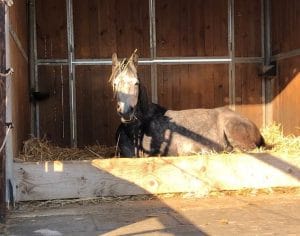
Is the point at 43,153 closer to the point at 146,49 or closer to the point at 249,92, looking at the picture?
the point at 146,49

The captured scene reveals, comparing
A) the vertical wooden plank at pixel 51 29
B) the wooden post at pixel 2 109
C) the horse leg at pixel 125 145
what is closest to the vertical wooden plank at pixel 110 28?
the vertical wooden plank at pixel 51 29

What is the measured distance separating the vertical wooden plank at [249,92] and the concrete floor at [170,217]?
3.64 m

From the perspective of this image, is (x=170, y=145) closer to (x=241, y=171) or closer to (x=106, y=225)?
(x=241, y=171)

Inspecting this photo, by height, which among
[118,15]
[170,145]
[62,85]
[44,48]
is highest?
[118,15]

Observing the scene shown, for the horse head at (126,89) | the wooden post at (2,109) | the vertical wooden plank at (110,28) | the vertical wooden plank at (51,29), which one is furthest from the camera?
the vertical wooden plank at (110,28)

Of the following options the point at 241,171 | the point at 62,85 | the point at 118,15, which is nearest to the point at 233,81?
the point at 118,15

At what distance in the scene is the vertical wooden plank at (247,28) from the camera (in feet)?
30.3

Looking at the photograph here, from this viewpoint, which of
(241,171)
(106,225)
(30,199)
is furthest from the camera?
(241,171)

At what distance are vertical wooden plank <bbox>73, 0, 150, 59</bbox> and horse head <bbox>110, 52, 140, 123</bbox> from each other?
2.63 meters

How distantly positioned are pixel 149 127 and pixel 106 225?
2471 mm

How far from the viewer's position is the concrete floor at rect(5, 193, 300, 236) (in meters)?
4.13

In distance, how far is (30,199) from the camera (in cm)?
537

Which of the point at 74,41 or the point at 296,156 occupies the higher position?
the point at 74,41

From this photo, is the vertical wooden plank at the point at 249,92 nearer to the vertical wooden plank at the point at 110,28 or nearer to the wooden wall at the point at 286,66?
the wooden wall at the point at 286,66
